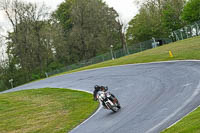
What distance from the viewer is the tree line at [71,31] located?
70.1m

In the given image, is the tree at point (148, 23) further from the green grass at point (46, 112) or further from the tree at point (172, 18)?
the green grass at point (46, 112)

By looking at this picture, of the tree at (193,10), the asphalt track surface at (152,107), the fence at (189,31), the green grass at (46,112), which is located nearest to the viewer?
the asphalt track surface at (152,107)

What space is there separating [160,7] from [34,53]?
34.1 m

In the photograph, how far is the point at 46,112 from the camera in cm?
2144

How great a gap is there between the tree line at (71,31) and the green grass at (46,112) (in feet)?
142

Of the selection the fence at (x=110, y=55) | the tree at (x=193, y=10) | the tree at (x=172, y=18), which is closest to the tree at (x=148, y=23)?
the tree at (x=172, y=18)

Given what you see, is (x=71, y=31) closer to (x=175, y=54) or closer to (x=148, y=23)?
(x=148, y=23)

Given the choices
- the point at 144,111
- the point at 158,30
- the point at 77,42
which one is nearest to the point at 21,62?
the point at 77,42

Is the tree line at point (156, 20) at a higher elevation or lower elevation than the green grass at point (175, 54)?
higher

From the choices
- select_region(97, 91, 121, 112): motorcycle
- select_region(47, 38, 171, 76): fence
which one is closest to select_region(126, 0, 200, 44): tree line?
select_region(47, 38, 171, 76): fence

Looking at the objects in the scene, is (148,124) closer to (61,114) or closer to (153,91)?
(153,91)

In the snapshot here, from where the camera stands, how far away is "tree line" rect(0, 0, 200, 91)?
7012 cm

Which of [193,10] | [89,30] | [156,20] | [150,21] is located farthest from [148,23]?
[193,10]

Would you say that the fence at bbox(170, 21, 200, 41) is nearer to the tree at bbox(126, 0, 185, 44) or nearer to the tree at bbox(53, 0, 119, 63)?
the tree at bbox(126, 0, 185, 44)
